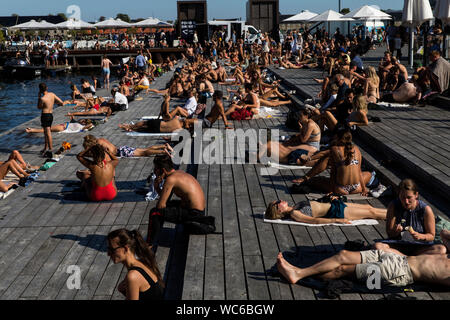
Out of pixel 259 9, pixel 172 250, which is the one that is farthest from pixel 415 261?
pixel 259 9

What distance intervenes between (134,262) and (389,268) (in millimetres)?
2080

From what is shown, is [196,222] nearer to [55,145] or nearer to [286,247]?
[286,247]

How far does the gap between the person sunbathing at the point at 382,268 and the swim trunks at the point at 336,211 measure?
134 centimetres

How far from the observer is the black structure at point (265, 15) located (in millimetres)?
40969

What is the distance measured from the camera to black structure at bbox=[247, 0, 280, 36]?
1613 inches

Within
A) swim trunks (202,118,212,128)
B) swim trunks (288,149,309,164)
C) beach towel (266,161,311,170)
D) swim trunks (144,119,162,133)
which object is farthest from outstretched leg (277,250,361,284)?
swim trunks (144,119,162,133)

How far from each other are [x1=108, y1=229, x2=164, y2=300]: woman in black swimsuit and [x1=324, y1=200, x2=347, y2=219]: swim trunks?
2451mm

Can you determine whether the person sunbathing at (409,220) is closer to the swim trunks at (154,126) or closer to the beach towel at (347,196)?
the beach towel at (347,196)

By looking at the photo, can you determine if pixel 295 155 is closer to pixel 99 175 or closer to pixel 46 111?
pixel 99 175

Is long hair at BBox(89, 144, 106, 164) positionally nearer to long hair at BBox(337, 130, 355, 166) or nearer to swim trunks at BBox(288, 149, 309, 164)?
swim trunks at BBox(288, 149, 309, 164)

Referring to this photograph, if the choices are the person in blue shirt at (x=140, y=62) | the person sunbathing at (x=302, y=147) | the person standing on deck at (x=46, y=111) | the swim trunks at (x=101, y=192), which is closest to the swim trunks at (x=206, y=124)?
the person sunbathing at (x=302, y=147)

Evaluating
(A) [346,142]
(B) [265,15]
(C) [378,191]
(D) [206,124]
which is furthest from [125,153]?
(B) [265,15]

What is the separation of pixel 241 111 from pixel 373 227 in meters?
7.28

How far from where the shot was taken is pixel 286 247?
16.2 feet
